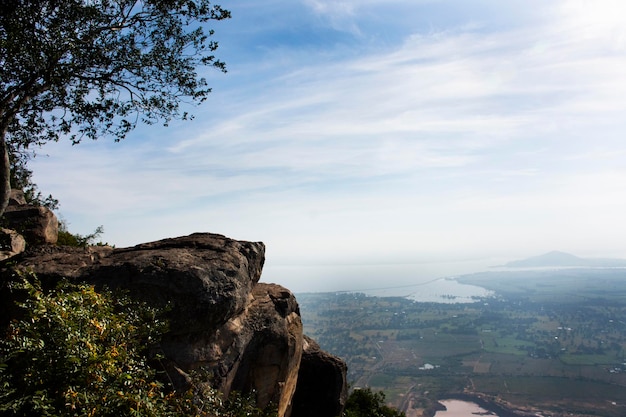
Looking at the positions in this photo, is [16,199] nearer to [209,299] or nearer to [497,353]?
[209,299]

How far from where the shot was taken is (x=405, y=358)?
4759 inches

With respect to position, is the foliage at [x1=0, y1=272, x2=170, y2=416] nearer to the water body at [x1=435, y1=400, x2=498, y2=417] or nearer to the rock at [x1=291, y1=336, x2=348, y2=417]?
the rock at [x1=291, y1=336, x2=348, y2=417]

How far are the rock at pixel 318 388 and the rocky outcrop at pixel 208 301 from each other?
1715 millimetres

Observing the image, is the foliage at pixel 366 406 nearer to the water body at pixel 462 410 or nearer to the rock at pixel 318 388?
the rock at pixel 318 388

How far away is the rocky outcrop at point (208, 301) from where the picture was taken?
1026cm

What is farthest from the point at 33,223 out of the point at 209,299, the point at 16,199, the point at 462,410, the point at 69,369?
the point at 462,410

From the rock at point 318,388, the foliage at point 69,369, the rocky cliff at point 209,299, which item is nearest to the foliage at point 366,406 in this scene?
the rock at point 318,388

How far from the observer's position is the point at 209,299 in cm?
1062

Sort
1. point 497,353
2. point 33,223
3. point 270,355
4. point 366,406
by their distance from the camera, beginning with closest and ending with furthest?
point 270,355, point 33,223, point 366,406, point 497,353

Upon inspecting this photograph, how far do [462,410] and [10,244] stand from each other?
7758 centimetres

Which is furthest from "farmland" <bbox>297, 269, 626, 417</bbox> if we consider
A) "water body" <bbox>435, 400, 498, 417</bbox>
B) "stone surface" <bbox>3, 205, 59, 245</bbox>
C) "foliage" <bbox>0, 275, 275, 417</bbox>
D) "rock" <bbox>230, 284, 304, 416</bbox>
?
"foliage" <bbox>0, 275, 275, 417</bbox>

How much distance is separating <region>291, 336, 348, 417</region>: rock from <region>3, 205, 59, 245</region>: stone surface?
9094 mm

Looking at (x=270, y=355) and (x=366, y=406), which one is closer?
(x=270, y=355)

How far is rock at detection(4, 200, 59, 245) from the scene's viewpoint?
12.3 meters
